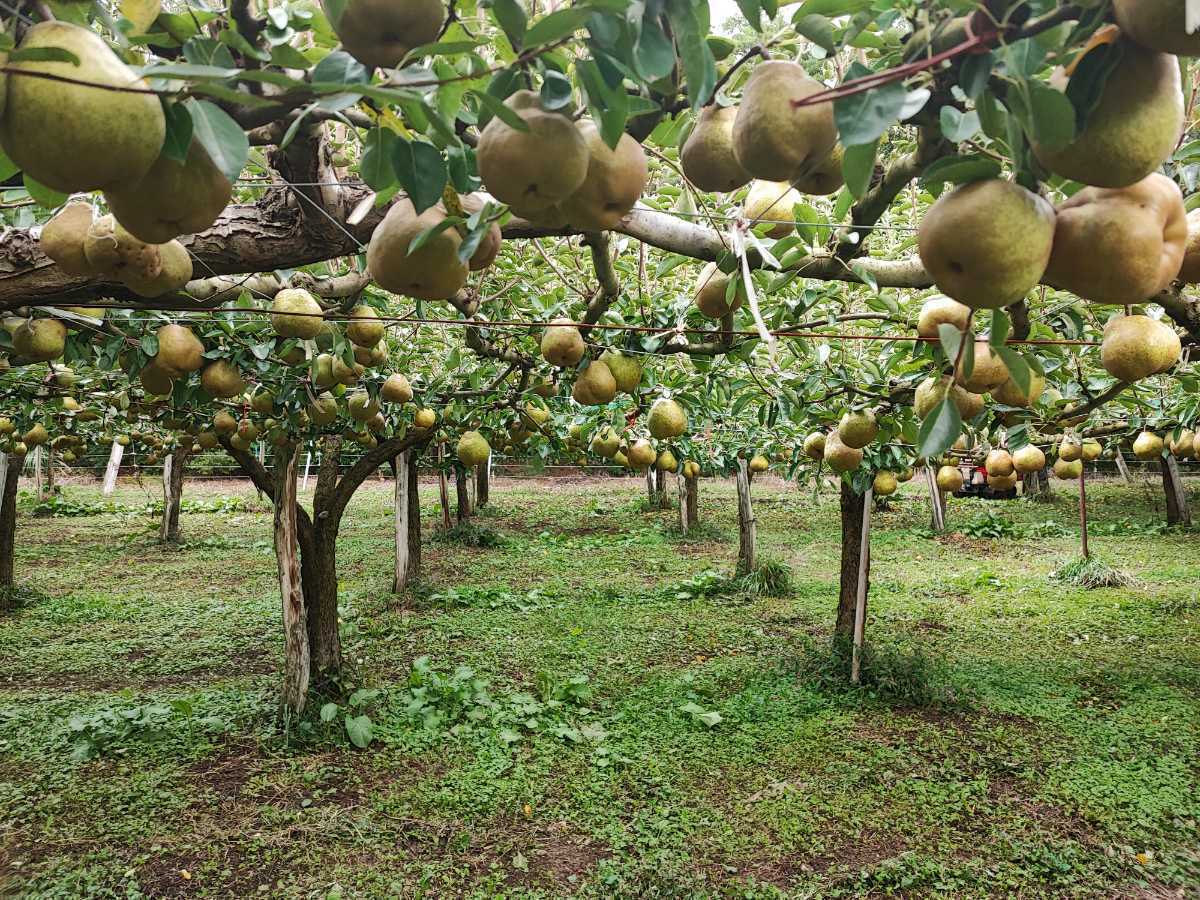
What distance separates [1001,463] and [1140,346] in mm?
4245

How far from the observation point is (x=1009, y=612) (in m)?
8.53

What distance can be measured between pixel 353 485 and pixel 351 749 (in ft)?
6.83

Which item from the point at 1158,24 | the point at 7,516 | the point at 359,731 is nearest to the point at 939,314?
the point at 1158,24

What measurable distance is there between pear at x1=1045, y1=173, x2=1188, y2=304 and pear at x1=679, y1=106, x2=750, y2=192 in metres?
0.43

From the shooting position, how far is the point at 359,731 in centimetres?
505

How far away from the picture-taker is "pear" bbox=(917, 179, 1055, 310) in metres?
0.86

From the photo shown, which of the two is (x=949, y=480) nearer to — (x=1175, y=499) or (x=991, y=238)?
(x=991, y=238)

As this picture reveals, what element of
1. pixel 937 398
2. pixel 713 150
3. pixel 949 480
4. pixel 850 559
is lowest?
pixel 850 559

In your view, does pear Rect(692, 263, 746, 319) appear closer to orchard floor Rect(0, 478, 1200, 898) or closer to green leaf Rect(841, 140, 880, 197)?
green leaf Rect(841, 140, 880, 197)

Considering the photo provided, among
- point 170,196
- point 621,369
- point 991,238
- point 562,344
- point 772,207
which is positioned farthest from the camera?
point 621,369

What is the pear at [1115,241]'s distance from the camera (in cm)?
90

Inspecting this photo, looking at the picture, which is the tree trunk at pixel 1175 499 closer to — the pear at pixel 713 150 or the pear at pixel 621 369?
the pear at pixel 621 369

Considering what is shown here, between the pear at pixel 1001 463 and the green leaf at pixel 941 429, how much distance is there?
484 centimetres

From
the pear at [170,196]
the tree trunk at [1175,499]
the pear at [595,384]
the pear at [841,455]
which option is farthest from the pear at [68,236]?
the tree trunk at [1175,499]
